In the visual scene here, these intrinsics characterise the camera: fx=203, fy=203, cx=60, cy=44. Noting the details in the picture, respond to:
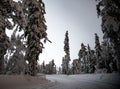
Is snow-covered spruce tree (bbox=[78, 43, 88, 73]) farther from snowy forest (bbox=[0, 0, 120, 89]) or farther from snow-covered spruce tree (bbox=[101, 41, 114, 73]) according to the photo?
snowy forest (bbox=[0, 0, 120, 89])

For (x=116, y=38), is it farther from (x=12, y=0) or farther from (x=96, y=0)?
(x=12, y=0)

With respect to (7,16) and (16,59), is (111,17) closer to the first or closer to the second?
(7,16)

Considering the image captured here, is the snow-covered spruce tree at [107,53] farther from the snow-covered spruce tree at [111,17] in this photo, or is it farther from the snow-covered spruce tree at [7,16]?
the snow-covered spruce tree at [7,16]

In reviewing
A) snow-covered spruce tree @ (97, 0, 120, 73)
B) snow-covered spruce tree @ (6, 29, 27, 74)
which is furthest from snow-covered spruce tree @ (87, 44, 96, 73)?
snow-covered spruce tree @ (97, 0, 120, 73)

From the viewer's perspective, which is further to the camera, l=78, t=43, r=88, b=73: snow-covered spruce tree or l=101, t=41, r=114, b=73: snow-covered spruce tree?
l=78, t=43, r=88, b=73: snow-covered spruce tree

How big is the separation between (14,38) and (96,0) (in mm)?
16470

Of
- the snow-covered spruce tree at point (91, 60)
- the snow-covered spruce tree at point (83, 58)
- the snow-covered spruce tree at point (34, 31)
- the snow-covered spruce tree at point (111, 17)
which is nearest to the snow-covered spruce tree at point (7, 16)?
the snow-covered spruce tree at point (111, 17)

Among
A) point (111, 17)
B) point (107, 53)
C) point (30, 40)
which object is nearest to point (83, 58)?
point (107, 53)

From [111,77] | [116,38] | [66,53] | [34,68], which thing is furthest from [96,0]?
[66,53]

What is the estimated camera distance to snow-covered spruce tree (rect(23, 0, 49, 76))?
27344 millimetres

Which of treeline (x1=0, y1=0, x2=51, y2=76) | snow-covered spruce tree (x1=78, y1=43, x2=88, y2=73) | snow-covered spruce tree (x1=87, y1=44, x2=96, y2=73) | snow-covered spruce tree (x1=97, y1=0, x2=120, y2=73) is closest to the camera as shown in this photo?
snow-covered spruce tree (x1=97, y1=0, x2=120, y2=73)

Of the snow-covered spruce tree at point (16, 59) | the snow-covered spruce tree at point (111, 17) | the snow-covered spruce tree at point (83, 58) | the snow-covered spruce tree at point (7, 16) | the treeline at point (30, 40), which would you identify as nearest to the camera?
the snow-covered spruce tree at point (7, 16)

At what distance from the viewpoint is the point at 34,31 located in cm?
2767

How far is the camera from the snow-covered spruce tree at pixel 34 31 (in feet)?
89.7
